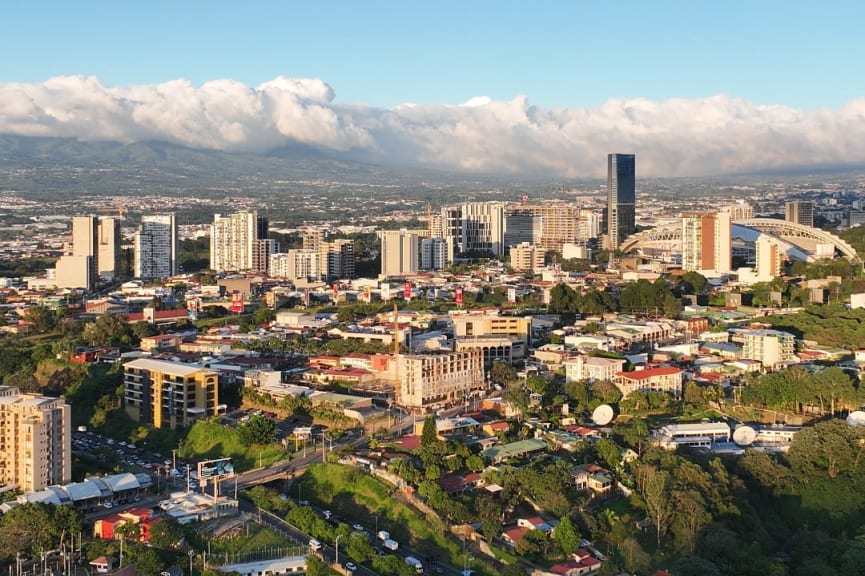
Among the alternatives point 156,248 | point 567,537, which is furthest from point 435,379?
point 156,248

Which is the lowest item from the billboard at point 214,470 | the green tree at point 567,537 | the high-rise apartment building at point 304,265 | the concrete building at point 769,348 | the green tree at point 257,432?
the green tree at point 567,537

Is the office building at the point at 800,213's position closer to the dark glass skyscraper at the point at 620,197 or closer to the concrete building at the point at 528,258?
the dark glass skyscraper at the point at 620,197

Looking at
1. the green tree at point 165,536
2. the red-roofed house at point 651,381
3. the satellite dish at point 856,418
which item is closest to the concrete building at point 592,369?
the red-roofed house at point 651,381

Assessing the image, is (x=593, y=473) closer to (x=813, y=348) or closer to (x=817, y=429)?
(x=817, y=429)

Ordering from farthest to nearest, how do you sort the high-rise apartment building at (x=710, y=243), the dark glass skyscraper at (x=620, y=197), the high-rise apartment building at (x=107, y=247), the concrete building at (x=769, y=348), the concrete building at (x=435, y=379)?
the dark glass skyscraper at (x=620, y=197) < the high-rise apartment building at (x=107, y=247) < the high-rise apartment building at (x=710, y=243) < the concrete building at (x=769, y=348) < the concrete building at (x=435, y=379)

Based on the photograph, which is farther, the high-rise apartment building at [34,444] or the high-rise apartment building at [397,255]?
the high-rise apartment building at [397,255]

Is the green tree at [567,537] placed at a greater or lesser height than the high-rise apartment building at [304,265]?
lesser

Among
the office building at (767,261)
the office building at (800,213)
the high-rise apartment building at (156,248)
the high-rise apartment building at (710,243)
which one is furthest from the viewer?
the office building at (800,213)

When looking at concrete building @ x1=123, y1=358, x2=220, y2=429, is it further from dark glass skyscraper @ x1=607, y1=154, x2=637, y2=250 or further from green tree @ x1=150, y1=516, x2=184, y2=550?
dark glass skyscraper @ x1=607, y1=154, x2=637, y2=250
